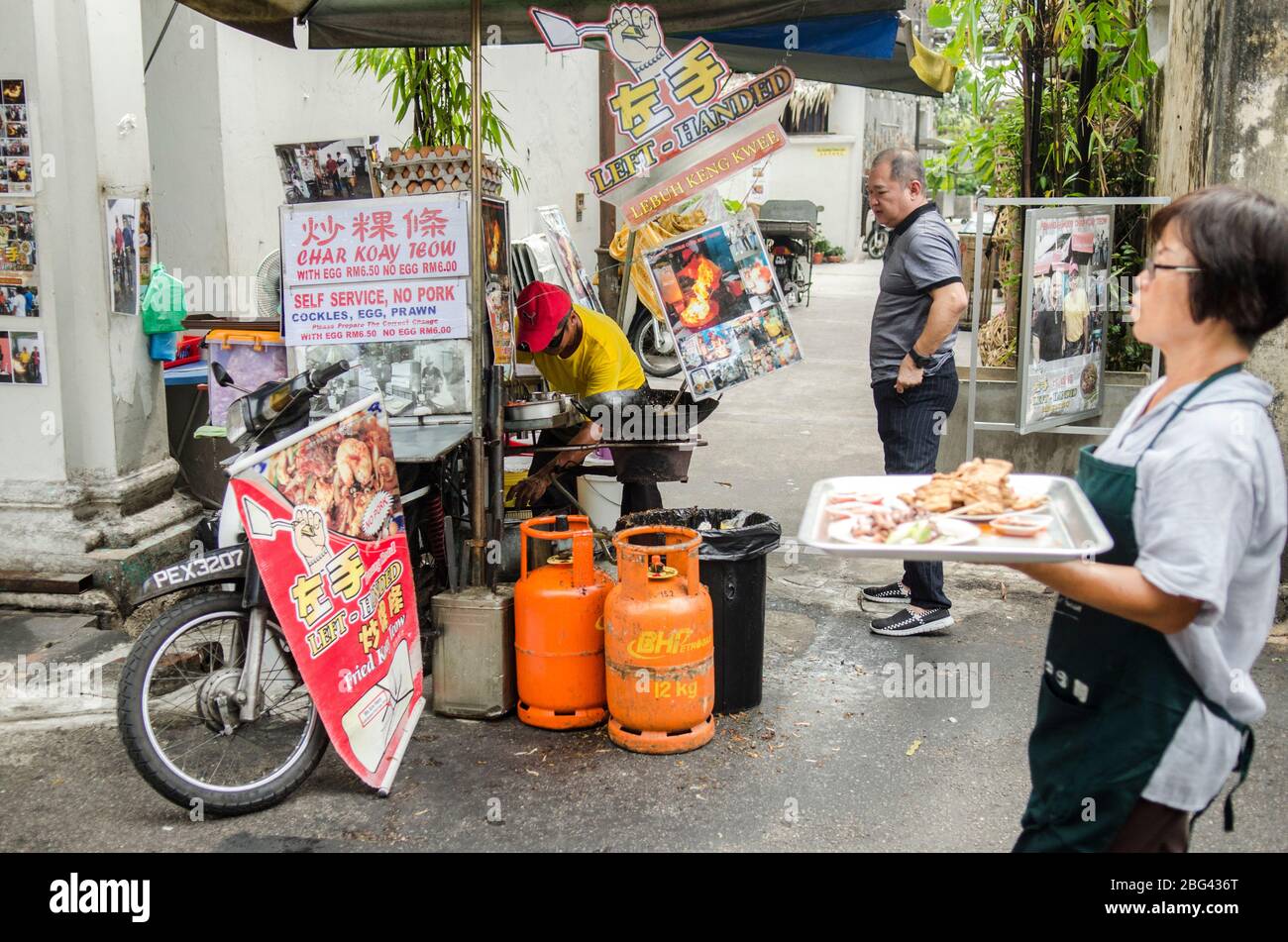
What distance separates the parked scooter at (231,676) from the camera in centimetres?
364

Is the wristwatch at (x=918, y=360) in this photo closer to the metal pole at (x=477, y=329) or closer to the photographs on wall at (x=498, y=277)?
the photographs on wall at (x=498, y=277)

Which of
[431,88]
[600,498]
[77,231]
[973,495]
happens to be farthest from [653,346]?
[973,495]

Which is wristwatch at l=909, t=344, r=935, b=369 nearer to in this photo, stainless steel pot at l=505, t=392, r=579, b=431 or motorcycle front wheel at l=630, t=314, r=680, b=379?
stainless steel pot at l=505, t=392, r=579, b=431

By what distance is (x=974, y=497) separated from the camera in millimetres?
2273

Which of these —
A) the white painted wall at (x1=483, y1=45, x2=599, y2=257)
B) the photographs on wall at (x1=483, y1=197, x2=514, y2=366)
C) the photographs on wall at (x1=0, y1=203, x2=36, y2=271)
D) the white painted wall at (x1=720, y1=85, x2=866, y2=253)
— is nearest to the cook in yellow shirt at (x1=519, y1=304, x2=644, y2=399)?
the photographs on wall at (x1=483, y1=197, x2=514, y2=366)

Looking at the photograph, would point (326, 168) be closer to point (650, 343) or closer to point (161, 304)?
point (161, 304)

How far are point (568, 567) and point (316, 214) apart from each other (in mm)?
1702

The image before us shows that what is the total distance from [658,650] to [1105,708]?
7.13 feet

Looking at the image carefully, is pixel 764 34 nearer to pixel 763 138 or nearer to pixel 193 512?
pixel 763 138

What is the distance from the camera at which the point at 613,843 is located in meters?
3.69

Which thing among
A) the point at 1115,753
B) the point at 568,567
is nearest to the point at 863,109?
the point at 568,567

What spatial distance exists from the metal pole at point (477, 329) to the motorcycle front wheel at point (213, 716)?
95 centimetres

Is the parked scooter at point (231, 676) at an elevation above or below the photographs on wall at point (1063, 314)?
below

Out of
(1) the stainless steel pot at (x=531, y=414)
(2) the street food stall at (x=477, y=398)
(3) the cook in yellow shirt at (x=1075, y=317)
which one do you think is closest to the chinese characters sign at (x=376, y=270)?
(2) the street food stall at (x=477, y=398)
